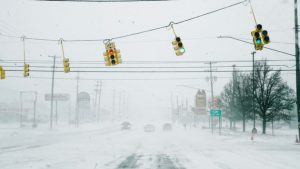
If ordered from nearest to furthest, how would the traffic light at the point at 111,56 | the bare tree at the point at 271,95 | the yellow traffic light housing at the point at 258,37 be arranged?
the yellow traffic light housing at the point at 258,37
the traffic light at the point at 111,56
the bare tree at the point at 271,95

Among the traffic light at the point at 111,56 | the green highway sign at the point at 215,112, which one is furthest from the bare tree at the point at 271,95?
the traffic light at the point at 111,56

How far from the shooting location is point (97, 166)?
48.9ft

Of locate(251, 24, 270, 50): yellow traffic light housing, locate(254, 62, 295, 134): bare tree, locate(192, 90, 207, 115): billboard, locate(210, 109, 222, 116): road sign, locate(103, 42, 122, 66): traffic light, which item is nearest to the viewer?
locate(251, 24, 270, 50): yellow traffic light housing

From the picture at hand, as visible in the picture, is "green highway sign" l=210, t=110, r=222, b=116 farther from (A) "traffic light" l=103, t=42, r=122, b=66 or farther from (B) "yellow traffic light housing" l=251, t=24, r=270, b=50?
(B) "yellow traffic light housing" l=251, t=24, r=270, b=50

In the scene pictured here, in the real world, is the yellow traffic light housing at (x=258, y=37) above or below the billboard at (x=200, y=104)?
above

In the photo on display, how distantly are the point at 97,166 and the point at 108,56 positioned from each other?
305 inches

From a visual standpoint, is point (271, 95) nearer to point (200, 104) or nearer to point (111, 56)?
point (200, 104)

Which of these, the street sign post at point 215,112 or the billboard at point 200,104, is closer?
the street sign post at point 215,112

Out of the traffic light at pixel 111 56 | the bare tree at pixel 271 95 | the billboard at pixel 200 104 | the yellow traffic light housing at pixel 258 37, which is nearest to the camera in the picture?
the yellow traffic light housing at pixel 258 37

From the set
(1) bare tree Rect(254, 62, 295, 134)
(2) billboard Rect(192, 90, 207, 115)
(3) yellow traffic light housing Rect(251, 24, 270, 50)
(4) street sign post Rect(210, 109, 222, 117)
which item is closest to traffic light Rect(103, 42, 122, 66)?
(3) yellow traffic light housing Rect(251, 24, 270, 50)

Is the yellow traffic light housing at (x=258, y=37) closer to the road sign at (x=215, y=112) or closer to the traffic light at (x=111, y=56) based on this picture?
the traffic light at (x=111, y=56)

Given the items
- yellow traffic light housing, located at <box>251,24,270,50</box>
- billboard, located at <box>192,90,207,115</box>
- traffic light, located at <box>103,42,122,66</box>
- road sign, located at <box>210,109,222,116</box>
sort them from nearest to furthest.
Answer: yellow traffic light housing, located at <box>251,24,270,50</box>, traffic light, located at <box>103,42,122,66</box>, road sign, located at <box>210,109,222,116</box>, billboard, located at <box>192,90,207,115</box>

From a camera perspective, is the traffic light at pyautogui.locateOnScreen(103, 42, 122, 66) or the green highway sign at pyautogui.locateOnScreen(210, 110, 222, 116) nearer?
the traffic light at pyautogui.locateOnScreen(103, 42, 122, 66)

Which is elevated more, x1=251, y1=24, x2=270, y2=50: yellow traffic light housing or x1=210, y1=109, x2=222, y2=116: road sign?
x1=251, y1=24, x2=270, y2=50: yellow traffic light housing
